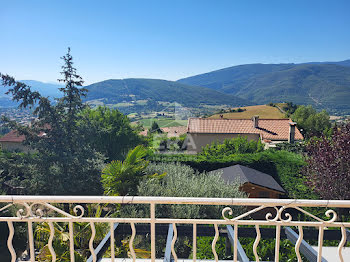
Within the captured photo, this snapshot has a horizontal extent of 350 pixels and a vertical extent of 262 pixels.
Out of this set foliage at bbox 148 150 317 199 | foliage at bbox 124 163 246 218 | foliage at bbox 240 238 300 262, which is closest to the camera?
foliage at bbox 240 238 300 262

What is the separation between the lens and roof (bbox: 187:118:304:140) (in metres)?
25.3

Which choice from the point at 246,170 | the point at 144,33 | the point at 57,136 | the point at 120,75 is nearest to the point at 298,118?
the point at 144,33

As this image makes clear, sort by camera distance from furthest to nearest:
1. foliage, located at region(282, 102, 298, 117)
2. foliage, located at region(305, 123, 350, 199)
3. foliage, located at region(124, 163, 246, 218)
→ 1. foliage, located at region(282, 102, 298, 117)
2. foliage, located at region(305, 123, 350, 199)
3. foliage, located at region(124, 163, 246, 218)

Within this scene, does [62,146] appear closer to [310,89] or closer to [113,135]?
[113,135]

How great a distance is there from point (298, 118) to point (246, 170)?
4125cm

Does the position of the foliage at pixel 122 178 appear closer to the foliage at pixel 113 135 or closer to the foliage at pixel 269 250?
the foliage at pixel 269 250

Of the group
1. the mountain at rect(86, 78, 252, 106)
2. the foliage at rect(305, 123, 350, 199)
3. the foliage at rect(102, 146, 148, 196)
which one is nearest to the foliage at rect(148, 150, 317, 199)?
the foliage at rect(305, 123, 350, 199)

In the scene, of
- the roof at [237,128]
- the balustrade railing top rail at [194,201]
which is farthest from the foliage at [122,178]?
the roof at [237,128]

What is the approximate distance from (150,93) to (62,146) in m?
89.1

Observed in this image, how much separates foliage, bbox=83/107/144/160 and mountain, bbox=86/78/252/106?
6253 cm

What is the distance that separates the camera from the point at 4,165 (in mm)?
10570

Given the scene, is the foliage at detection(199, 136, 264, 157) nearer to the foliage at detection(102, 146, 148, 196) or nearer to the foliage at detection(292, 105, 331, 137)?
the foliage at detection(102, 146, 148, 196)

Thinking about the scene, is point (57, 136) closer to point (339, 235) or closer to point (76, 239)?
point (76, 239)

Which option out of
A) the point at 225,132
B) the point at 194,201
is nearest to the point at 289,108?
the point at 225,132
